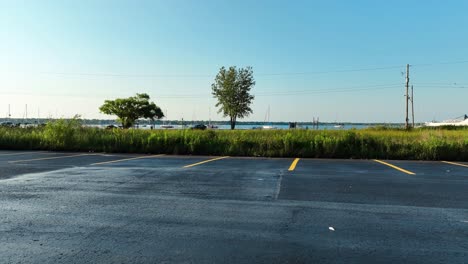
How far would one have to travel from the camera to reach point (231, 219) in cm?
602

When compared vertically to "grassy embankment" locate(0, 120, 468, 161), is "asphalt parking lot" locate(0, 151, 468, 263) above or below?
below

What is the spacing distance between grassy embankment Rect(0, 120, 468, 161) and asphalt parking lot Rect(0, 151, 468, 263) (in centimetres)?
798

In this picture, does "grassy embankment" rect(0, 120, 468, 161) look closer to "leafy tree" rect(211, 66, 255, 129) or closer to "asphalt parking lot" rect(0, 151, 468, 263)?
"asphalt parking lot" rect(0, 151, 468, 263)

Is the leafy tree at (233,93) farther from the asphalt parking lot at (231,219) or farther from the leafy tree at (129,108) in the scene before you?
the asphalt parking lot at (231,219)

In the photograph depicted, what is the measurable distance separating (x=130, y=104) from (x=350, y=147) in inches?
2891

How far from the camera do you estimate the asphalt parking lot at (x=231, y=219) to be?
4.44 metres

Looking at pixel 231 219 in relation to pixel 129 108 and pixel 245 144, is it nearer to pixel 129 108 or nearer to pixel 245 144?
pixel 245 144

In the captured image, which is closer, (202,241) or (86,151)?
(202,241)

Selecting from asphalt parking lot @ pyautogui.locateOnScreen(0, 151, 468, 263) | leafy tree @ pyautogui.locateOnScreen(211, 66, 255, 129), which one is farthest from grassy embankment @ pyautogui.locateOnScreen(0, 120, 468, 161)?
leafy tree @ pyautogui.locateOnScreen(211, 66, 255, 129)

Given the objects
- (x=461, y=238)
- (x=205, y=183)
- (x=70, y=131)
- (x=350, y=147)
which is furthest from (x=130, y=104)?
(x=461, y=238)

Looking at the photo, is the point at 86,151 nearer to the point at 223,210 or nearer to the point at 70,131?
the point at 70,131

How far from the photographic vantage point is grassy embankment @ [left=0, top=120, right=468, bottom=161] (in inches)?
713

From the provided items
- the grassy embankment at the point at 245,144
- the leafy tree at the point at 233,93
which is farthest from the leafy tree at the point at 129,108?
the grassy embankment at the point at 245,144

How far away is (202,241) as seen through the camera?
489cm
